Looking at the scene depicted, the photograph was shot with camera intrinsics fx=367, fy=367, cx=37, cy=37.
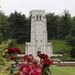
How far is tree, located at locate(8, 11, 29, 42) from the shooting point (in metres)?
83.3

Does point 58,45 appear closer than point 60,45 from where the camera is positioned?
No

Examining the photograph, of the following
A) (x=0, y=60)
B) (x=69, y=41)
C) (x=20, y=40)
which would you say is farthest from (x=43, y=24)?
(x=0, y=60)

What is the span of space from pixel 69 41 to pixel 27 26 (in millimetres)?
14383

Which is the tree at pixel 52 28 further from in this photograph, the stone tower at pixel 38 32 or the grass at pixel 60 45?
the stone tower at pixel 38 32

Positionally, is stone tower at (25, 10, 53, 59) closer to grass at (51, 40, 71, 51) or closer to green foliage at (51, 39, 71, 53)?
green foliage at (51, 39, 71, 53)

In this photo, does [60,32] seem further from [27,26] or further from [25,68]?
[25,68]

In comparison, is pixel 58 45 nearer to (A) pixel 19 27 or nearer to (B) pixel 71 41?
(B) pixel 71 41

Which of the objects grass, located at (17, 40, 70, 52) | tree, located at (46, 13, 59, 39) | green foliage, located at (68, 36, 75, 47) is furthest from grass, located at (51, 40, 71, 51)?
tree, located at (46, 13, 59, 39)

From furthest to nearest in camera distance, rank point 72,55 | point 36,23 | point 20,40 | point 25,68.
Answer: point 20,40 → point 36,23 → point 72,55 → point 25,68

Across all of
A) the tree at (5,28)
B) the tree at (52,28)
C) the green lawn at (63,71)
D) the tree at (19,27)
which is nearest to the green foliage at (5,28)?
the tree at (5,28)

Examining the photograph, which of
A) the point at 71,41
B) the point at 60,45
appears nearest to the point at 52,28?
the point at 60,45

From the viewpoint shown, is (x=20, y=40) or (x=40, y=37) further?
(x=20, y=40)

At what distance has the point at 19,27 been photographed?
84812mm

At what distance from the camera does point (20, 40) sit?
83.8 m
